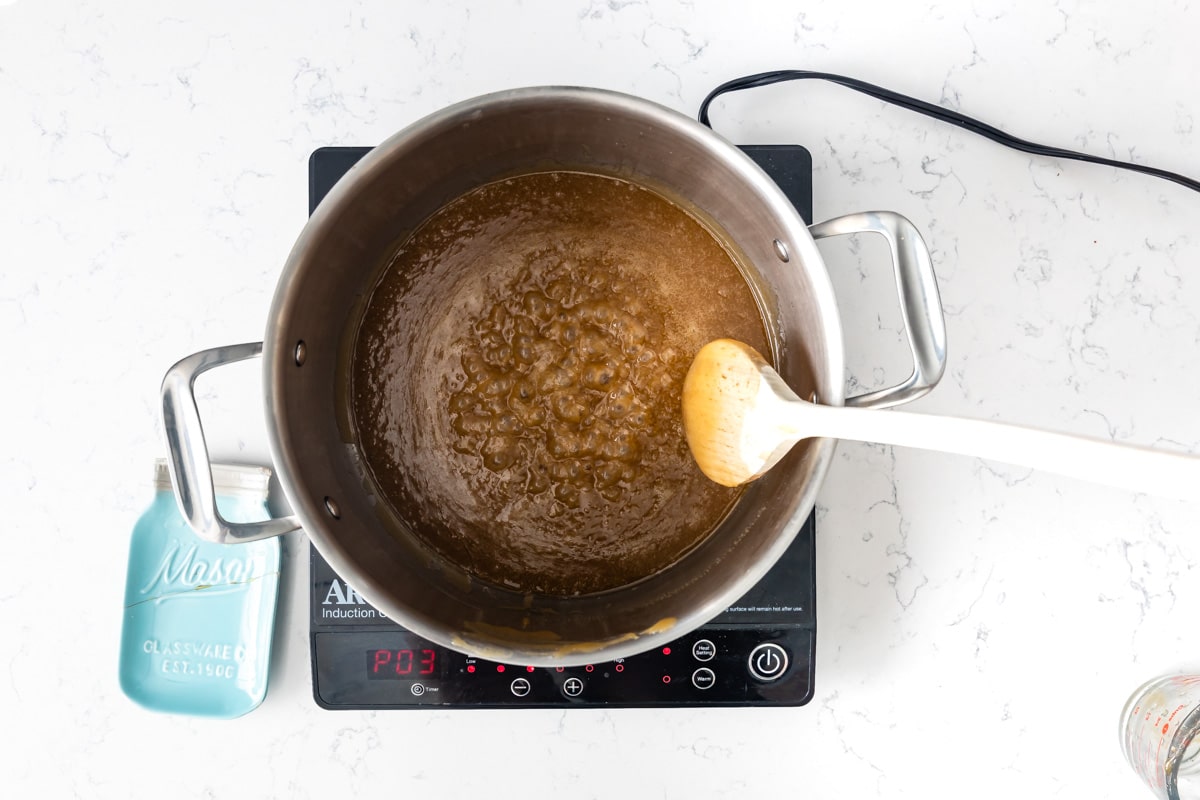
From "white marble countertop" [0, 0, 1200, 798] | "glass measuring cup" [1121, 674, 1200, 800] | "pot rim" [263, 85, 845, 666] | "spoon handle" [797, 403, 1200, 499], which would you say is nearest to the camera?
"spoon handle" [797, 403, 1200, 499]

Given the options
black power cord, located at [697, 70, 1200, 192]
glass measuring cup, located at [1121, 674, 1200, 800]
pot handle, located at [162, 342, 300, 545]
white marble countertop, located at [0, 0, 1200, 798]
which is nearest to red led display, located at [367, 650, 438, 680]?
white marble countertop, located at [0, 0, 1200, 798]

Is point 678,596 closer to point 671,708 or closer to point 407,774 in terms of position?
point 671,708

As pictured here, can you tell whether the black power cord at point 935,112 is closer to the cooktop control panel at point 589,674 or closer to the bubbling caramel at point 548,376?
the bubbling caramel at point 548,376

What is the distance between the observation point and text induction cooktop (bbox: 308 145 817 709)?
863 mm

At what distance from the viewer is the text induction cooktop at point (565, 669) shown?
0.86m

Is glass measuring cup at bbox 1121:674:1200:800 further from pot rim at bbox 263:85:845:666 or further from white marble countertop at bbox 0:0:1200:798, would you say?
pot rim at bbox 263:85:845:666

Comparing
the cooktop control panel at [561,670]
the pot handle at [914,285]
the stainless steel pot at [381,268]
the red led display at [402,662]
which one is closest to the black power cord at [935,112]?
the stainless steel pot at [381,268]

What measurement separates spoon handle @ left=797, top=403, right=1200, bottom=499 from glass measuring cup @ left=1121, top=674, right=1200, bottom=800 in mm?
479

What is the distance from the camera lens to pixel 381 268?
2.83 ft

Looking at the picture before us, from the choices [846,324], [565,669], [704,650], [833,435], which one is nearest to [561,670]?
[565,669]

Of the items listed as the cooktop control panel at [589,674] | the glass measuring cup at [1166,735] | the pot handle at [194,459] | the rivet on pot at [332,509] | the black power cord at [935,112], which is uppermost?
the black power cord at [935,112]

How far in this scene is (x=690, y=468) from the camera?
2.81ft

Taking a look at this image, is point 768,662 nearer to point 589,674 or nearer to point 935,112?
point 589,674

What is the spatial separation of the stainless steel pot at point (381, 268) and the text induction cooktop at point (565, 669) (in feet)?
0.29
